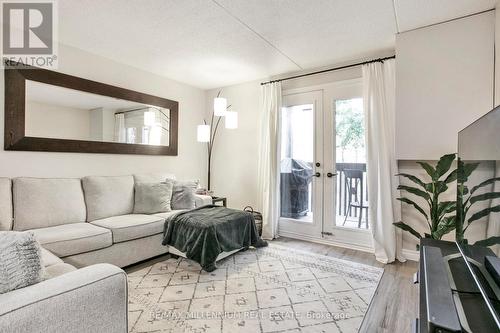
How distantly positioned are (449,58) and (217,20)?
2213 millimetres

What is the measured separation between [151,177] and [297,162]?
2.10 metres

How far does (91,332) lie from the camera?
969 millimetres

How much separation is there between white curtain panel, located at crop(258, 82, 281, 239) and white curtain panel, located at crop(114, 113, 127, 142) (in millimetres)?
1970

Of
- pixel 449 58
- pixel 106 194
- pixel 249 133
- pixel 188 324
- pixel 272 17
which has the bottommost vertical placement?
pixel 188 324

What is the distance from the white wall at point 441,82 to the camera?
2.27 metres

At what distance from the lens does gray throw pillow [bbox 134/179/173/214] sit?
3.15 metres

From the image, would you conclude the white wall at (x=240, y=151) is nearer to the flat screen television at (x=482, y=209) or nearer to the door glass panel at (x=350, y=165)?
the door glass panel at (x=350, y=165)

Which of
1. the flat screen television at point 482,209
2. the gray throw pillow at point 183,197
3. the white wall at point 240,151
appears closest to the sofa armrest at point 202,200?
the gray throw pillow at point 183,197

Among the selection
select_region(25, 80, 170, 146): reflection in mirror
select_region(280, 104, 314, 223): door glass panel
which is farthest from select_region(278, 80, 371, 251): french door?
select_region(25, 80, 170, 146): reflection in mirror

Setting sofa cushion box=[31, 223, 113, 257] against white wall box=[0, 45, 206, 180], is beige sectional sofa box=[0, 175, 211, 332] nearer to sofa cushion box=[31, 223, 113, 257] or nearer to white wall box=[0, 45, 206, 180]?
sofa cushion box=[31, 223, 113, 257]

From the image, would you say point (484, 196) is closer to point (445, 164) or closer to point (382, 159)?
point (445, 164)

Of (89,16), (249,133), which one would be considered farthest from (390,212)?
(89,16)

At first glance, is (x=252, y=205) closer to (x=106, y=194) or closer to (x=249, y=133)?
(x=249, y=133)

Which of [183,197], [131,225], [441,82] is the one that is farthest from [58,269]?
[441,82]
